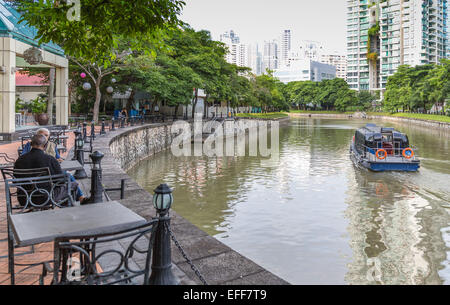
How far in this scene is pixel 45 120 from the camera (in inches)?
931

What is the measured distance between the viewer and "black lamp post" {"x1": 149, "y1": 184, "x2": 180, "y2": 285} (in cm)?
366

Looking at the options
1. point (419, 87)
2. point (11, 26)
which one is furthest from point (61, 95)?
point (419, 87)

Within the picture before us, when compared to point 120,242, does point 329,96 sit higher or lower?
higher

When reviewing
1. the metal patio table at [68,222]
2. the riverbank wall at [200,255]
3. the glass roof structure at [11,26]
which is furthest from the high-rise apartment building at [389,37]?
the metal patio table at [68,222]

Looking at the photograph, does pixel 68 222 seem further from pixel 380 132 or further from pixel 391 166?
pixel 380 132

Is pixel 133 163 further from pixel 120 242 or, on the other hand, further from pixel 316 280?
pixel 120 242

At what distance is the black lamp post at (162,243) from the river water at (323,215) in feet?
17.8

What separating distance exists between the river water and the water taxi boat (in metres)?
0.62

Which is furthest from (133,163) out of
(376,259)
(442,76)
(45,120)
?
(442,76)

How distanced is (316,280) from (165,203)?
5.97 m

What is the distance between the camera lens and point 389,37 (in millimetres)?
136375

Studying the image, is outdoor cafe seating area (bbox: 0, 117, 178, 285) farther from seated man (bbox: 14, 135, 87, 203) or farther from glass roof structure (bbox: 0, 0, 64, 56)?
glass roof structure (bbox: 0, 0, 64, 56)

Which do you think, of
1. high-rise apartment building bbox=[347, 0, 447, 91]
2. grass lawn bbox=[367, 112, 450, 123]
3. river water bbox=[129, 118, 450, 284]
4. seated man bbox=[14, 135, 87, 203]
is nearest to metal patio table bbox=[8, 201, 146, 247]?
seated man bbox=[14, 135, 87, 203]

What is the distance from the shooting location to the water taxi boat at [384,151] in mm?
21141
